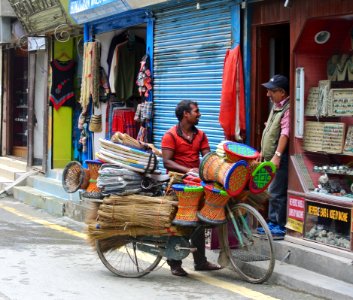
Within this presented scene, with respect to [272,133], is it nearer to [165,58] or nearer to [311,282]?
[311,282]

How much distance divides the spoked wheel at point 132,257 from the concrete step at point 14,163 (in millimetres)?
8372

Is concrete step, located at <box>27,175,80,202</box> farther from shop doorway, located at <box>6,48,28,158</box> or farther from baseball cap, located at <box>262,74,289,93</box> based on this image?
baseball cap, located at <box>262,74,289,93</box>

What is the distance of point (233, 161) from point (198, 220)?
2.12 ft

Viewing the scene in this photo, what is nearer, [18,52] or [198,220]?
[198,220]

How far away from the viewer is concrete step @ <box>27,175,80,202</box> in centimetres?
1250

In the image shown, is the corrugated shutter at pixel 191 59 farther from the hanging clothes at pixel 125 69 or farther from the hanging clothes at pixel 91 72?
the hanging clothes at pixel 91 72

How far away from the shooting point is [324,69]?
8.02m

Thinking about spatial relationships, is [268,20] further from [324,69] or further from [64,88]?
[64,88]

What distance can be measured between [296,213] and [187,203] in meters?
1.52

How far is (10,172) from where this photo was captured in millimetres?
15367

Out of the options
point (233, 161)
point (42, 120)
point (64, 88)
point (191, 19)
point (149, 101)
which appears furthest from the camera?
point (42, 120)

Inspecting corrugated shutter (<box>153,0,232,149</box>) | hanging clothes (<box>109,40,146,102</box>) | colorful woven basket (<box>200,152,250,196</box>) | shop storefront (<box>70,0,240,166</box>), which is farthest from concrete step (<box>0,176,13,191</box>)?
colorful woven basket (<box>200,152,250,196</box>)

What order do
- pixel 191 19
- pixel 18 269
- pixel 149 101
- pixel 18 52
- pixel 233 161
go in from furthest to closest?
Answer: pixel 18 52
pixel 149 101
pixel 191 19
pixel 18 269
pixel 233 161

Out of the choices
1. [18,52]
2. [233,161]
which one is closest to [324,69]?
[233,161]
